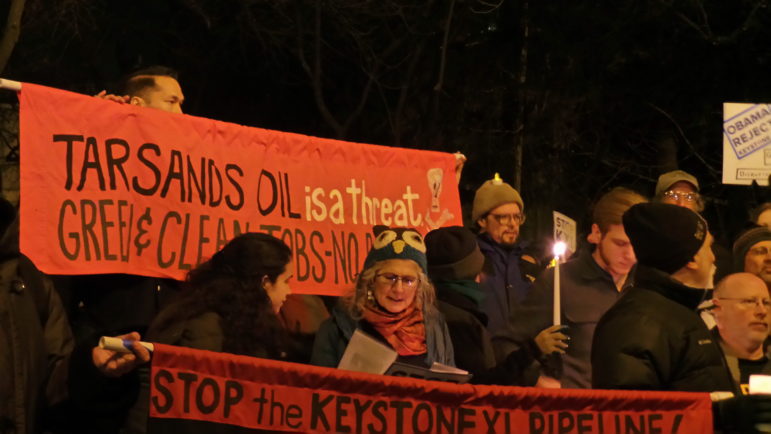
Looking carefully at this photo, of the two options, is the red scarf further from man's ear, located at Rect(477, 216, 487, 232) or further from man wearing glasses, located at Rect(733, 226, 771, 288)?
man wearing glasses, located at Rect(733, 226, 771, 288)

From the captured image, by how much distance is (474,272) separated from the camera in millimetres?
6613

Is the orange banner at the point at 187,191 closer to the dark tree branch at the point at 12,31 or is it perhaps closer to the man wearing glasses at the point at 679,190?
the man wearing glasses at the point at 679,190

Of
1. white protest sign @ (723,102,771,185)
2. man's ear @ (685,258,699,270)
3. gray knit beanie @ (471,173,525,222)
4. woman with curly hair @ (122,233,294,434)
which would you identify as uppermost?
white protest sign @ (723,102,771,185)

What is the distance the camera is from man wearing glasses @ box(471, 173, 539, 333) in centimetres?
746

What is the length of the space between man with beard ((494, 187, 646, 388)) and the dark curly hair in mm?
1758

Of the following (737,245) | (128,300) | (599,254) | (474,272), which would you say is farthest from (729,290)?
(128,300)

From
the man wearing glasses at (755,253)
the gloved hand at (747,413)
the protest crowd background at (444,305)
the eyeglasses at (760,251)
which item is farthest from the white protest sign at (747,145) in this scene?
the gloved hand at (747,413)

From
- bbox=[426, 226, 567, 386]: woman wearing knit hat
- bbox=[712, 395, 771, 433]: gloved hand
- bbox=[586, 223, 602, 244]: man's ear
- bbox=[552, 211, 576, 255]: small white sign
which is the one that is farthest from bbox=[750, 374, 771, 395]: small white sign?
bbox=[552, 211, 576, 255]: small white sign

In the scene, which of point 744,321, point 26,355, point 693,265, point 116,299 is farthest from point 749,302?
point 26,355

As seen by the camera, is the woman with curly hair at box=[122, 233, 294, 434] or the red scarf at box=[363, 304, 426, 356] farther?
the red scarf at box=[363, 304, 426, 356]

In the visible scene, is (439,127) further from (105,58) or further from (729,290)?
(729,290)

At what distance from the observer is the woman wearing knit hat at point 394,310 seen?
5.72 metres

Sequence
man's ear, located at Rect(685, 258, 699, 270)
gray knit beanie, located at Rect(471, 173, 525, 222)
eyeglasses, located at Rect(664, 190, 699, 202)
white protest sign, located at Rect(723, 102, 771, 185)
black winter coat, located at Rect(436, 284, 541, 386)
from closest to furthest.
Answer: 1. man's ear, located at Rect(685, 258, 699, 270)
2. black winter coat, located at Rect(436, 284, 541, 386)
3. gray knit beanie, located at Rect(471, 173, 525, 222)
4. eyeglasses, located at Rect(664, 190, 699, 202)
5. white protest sign, located at Rect(723, 102, 771, 185)

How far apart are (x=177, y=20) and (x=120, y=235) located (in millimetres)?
17279
